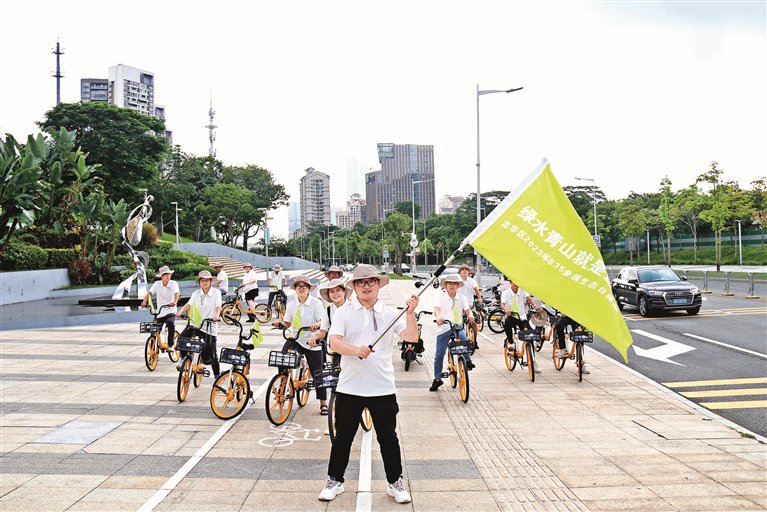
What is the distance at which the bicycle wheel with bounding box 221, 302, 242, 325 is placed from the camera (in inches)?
682

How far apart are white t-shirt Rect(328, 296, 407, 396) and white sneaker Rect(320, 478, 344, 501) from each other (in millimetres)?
783

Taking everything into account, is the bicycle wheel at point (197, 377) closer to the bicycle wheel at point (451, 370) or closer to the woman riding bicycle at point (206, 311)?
the woman riding bicycle at point (206, 311)

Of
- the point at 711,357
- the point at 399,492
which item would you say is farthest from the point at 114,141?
the point at 399,492

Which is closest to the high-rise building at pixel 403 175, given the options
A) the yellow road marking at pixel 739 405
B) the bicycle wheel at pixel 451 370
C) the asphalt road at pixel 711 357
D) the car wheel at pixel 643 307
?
the car wheel at pixel 643 307

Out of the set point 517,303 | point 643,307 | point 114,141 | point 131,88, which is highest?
point 131,88

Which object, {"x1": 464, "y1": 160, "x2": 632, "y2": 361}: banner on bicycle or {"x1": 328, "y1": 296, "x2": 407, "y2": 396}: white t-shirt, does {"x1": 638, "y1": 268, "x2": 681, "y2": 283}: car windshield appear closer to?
{"x1": 464, "y1": 160, "x2": 632, "y2": 361}: banner on bicycle

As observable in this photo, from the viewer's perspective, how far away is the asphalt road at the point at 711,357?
8070 millimetres

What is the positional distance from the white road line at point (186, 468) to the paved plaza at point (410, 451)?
0.7 inches

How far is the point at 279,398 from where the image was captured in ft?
23.0

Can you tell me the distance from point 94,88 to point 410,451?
456 ft

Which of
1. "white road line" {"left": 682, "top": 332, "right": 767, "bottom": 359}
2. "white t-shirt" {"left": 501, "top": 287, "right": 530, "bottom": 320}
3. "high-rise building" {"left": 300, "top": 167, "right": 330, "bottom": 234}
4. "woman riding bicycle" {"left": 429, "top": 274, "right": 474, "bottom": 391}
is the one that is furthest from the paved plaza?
"high-rise building" {"left": 300, "top": 167, "right": 330, "bottom": 234}

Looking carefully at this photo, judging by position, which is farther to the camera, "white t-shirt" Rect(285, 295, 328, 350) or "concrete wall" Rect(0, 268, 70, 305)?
"concrete wall" Rect(0, 268, 70, 305)

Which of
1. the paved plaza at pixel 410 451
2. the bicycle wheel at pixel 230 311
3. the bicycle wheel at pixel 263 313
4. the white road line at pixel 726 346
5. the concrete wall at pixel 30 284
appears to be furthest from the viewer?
the concrete wall at pixel 30 284

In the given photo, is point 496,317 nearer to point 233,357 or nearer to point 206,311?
point 206,311
